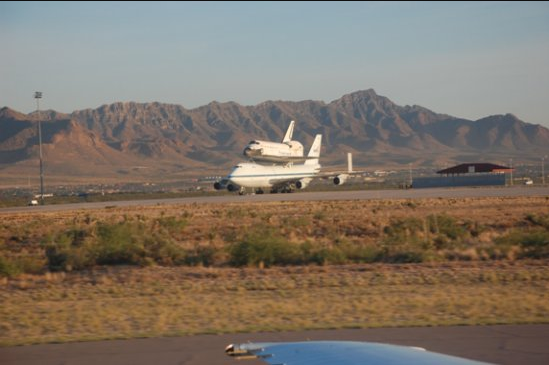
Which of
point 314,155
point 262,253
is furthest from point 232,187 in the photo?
point 262,253

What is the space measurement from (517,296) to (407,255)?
6821mm

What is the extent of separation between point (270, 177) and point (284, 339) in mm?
65074

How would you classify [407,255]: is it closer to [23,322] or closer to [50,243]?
[23,322]

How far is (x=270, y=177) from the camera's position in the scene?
76.2 meters

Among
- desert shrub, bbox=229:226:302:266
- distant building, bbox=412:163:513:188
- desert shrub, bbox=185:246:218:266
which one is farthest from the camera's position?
distant building, bbox=412:163:513:188

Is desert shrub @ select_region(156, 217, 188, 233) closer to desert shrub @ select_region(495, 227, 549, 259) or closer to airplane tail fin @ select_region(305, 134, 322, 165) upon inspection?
desert shrub @ select_region(495, 227, 549, 259)

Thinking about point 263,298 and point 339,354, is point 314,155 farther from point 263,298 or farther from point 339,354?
point 339,354

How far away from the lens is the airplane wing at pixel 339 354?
4.69 m

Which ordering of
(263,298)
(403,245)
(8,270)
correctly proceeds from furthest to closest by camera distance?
(403,245)
(8,270)
(263,298)

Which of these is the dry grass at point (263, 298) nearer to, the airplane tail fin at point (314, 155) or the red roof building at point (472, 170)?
the airplane tail fin at point (314, 155)

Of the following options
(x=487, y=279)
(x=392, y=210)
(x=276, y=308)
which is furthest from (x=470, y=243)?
(x=392, y=210)

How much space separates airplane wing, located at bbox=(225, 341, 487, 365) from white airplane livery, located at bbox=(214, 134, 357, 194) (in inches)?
2557

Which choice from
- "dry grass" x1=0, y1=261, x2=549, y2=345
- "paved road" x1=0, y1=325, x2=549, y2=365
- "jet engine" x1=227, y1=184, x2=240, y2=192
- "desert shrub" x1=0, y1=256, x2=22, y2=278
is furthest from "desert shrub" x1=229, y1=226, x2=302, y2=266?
"jet engine" x1=227, y1=184, x2=240, y2=192

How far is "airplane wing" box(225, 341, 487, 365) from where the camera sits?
15.4 ft
